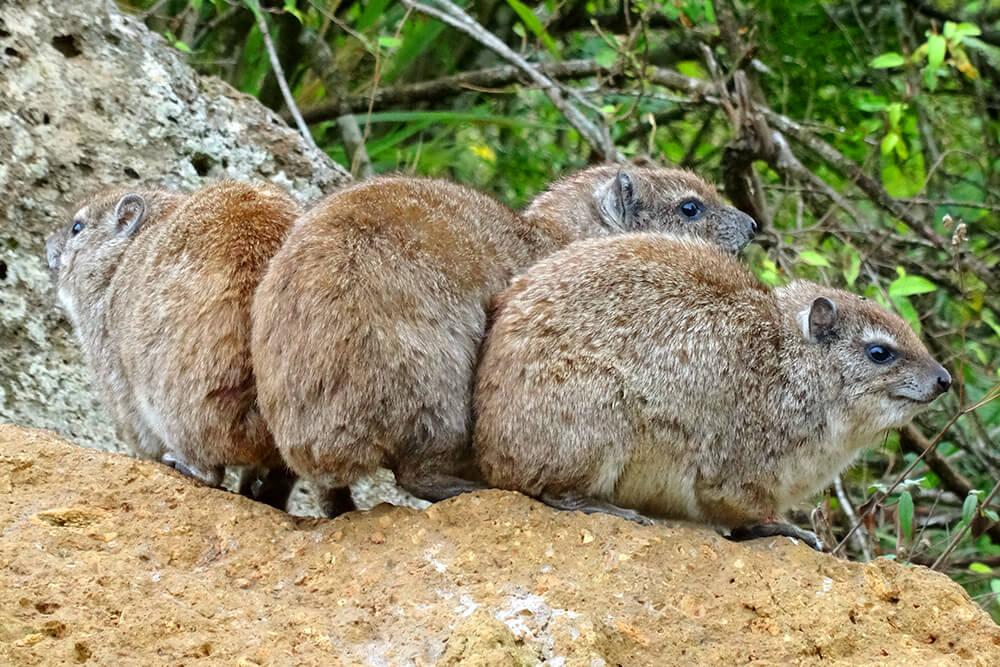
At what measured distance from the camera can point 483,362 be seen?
15.2 ft

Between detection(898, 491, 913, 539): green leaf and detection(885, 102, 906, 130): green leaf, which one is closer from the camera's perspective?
detection(898, 491, 913, 539): green leaf

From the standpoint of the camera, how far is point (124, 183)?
6.43 metres

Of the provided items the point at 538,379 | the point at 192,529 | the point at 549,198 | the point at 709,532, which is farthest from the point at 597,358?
the point at 549,198

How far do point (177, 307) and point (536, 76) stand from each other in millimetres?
3744

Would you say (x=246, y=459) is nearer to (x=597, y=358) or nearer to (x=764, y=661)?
(x=597, y=358)

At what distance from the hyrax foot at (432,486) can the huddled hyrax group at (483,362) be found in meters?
0.01

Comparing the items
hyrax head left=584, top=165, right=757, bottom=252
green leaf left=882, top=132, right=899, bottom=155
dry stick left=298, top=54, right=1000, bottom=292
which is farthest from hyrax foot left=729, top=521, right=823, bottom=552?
green leaf left=882, top=132, right=899, bottom=155

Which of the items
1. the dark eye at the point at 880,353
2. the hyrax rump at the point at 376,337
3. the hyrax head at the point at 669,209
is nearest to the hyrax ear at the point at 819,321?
the dark eye at the point at 880,353

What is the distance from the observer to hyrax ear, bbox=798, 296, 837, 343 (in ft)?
16.0

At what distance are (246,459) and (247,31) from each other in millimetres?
5789

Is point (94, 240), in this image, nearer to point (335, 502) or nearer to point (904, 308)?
point (335, 502)

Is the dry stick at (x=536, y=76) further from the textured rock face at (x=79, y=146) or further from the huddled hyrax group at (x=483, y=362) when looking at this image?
the huddled hyrax group at (x=483, y=362)

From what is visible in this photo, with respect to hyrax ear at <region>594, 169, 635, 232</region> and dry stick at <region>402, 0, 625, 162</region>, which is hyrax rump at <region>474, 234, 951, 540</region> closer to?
hyrax ear at <region>594, 169, 635, 232</region>

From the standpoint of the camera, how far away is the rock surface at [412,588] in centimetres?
365
